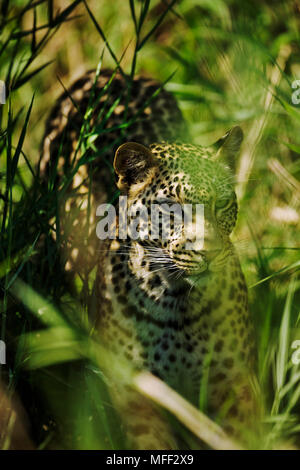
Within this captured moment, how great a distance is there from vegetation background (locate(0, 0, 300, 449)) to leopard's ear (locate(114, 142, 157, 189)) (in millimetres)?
247

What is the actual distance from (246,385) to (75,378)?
0.54 metres

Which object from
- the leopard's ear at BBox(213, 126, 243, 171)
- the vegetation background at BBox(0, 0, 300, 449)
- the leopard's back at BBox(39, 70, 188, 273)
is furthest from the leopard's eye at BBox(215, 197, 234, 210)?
the leopard's back at BBox(39, 70, 188, 273)

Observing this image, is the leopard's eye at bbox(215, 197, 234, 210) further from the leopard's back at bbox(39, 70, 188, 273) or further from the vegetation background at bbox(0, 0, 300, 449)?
the leopard's back at bbox(39, 70, 188, 273)

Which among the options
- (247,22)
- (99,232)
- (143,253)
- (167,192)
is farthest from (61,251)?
(247,22)

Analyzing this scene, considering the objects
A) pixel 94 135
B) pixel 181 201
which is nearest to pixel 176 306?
pixel 181 201

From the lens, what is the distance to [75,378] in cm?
207

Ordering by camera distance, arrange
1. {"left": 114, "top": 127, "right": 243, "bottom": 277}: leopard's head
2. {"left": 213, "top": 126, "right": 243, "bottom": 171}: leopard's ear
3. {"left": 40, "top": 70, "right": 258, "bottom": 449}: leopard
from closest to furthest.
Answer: {"left": 114, "top": 127, "right": 243, "bottom": 277}: leopard's head → {"left": 40, "top": 70, "right": 258, "bottom": 449}: leopard → {"left": 213, "top": 126, "right": 243, "bottom": 171}: leopard's ear

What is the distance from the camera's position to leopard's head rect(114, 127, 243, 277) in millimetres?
1896

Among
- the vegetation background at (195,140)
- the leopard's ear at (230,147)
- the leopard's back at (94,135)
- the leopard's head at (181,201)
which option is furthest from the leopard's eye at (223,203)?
the leopard's back at (94,135)

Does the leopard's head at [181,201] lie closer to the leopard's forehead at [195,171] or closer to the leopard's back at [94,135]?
the leopard's forehead at [195,171]

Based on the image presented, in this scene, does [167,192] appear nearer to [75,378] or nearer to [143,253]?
[143,253]

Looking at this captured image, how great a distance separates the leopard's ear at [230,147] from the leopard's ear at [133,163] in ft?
0.70

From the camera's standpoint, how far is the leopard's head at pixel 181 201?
1896mm
